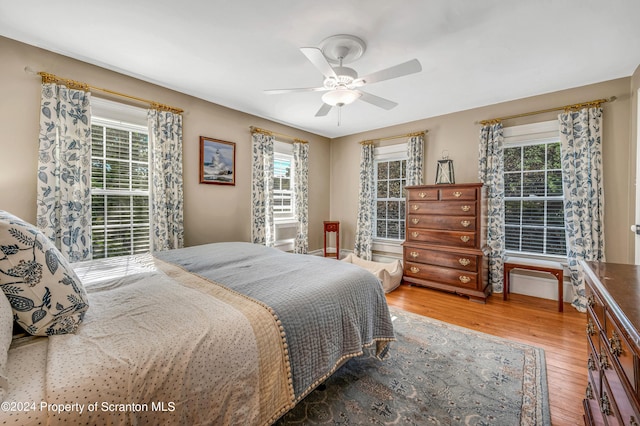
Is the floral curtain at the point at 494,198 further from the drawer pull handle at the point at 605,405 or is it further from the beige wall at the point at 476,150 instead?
the drawer pull handle at the point at 605,405

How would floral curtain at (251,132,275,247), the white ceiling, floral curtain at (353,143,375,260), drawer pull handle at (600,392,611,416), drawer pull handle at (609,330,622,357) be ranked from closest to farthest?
drawer pull handle at (609,330,622,357) → drawer pull handle at (600,392,611,416) → the white ceiling → floral curtain at (251,132,275,247) → floral curtain at (353,143,375,260)

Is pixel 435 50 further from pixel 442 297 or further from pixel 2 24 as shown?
pixel 2 24

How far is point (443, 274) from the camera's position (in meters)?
3.72

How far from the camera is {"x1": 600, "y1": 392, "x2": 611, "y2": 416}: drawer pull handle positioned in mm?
1053

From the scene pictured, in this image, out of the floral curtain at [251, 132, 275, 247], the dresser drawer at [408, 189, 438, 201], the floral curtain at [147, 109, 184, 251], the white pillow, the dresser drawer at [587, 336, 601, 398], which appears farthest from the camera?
the floral curtain at [251, 132, 275, 247]

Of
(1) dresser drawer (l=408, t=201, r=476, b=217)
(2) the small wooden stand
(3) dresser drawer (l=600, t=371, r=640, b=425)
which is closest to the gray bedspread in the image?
(3) dresser drawer (l=600, t=371, r=640, b=425)

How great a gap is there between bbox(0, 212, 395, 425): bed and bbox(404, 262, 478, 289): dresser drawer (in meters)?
2.10

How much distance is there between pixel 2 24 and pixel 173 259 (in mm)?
2281

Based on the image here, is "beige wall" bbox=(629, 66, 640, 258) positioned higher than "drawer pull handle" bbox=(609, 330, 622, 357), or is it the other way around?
"beige wall" bbox=(629, 66, 640, 258)

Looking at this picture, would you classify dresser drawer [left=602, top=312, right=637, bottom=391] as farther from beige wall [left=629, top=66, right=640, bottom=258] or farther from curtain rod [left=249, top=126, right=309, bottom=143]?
curtain rod [left=249, top=126, right=309, bottom=143]

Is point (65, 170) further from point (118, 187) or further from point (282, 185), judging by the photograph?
point (282, 185)

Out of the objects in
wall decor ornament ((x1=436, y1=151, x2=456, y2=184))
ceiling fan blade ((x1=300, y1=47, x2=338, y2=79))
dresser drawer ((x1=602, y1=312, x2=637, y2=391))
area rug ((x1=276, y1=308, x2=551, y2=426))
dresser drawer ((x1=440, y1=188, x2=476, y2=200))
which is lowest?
area rug ((x1=276, y1=308, x2=551, y2=426))

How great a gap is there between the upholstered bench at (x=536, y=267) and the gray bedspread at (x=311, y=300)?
2.41m

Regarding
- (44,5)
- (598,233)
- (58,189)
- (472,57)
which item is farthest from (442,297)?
(44,5)
